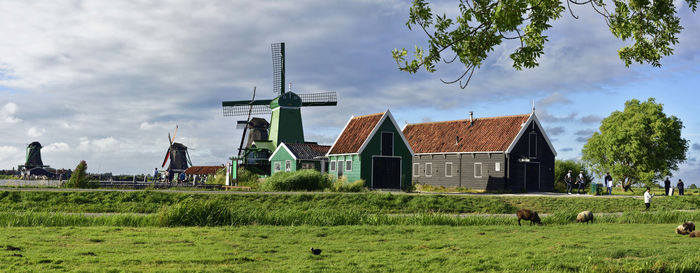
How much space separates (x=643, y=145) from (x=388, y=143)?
27.2 meters

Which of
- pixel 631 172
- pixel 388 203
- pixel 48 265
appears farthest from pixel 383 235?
pixel 631 172

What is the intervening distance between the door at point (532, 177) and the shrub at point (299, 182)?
1603cm

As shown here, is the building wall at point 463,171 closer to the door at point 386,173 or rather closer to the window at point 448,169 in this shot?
the window at point 448,169

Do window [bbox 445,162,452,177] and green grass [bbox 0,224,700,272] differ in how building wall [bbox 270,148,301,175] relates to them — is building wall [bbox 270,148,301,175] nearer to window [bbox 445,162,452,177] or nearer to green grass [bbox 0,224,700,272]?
window [bbox 445,162,452,177]

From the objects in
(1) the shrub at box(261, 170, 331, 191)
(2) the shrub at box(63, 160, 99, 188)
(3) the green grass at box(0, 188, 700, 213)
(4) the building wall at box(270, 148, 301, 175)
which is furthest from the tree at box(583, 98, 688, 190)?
(2) the shrub at box(63, 160, 99, 188)

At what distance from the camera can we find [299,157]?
4659 cm

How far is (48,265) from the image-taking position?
9578mm

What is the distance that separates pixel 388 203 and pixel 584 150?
39.7 meters

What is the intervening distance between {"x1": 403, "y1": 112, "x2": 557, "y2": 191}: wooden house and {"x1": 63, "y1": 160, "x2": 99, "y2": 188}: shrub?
81.0 feet

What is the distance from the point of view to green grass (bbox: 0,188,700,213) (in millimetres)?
26078

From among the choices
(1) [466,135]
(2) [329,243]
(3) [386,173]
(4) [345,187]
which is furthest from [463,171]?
(2) [329,243]

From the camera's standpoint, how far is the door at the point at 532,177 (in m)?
43.9

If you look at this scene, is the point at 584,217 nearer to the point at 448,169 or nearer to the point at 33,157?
the point at 448,169

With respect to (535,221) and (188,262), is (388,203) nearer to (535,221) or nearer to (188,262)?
(535,221)
